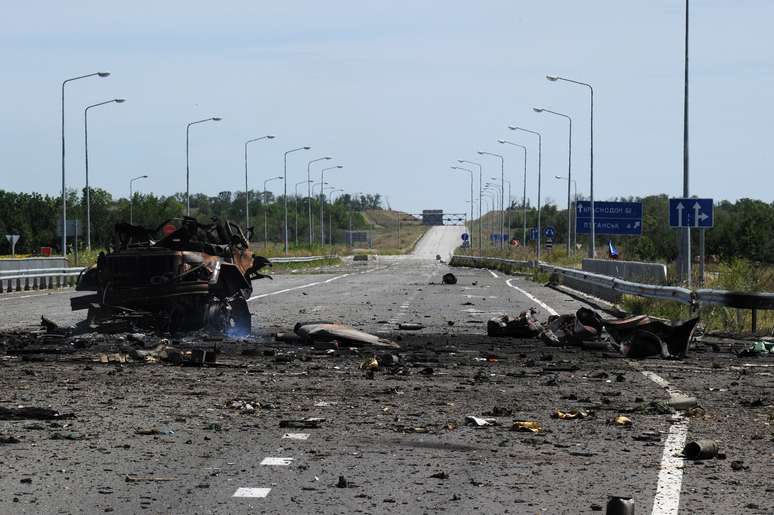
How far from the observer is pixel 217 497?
25.4ft

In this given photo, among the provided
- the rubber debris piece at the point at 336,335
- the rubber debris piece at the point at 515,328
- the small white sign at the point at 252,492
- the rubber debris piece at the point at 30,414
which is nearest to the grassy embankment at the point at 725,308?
the rubber debris piece at the point at 515,328

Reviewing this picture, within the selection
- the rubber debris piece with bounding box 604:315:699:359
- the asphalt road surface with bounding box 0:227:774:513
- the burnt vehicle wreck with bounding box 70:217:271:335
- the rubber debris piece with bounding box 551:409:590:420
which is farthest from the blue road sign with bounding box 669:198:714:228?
the rubber debris piece with bounding box 551:409:590:420

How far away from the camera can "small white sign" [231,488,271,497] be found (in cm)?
781

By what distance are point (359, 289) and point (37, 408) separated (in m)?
32.7

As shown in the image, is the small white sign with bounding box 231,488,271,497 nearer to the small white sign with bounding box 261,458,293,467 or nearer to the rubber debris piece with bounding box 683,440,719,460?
the small white sign with bounding box 261,458,293,467

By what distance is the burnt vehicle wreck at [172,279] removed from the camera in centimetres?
2006

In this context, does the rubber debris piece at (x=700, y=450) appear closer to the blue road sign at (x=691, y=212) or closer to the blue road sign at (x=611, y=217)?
the blue road sign at (x=691, y=212)

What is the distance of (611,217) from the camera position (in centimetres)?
5869

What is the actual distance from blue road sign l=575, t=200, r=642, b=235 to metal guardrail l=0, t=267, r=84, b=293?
22.3 m

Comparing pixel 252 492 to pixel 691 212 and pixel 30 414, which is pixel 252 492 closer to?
pixel 30 414

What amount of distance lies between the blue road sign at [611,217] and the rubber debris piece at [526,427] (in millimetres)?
47800

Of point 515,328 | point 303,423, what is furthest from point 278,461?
point 515,328

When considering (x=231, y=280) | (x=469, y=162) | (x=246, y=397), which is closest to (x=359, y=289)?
(x=231, y=280)

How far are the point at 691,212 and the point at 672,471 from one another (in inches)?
1002
